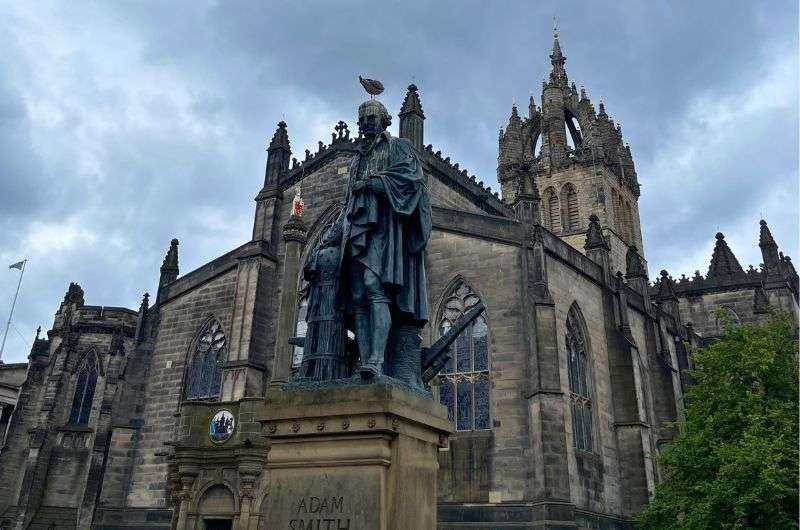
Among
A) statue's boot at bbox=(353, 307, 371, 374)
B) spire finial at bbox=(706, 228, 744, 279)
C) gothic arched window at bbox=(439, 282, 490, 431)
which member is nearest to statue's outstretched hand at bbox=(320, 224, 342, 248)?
statue's boot at bbox=(353, 307, 371, 374)

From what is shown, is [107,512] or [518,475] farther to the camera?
[107,512]

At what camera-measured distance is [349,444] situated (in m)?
4.74

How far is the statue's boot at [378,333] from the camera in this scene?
5086mm

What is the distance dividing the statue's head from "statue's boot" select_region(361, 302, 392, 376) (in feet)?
5.10

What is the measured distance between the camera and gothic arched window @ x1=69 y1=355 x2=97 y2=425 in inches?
1265

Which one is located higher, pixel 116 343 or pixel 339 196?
pixel 339 196

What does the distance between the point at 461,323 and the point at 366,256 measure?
3.48 ft

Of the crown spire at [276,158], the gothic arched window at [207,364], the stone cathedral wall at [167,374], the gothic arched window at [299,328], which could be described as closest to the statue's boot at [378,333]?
the gothic arched window at [299,328]

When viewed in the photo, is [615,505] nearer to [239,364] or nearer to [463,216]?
[463,216]

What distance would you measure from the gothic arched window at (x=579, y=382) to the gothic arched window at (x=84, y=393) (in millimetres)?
23168

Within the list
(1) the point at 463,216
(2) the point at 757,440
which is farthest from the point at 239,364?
(2) the point at 757,440

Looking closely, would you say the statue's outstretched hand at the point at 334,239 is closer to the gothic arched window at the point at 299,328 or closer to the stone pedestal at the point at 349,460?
the stone pedestal at the point at 349,460

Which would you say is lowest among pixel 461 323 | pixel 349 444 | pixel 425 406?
pixel 349 444

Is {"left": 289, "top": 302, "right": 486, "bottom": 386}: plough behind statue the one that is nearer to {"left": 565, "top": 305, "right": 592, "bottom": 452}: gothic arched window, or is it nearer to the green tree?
the green tree
